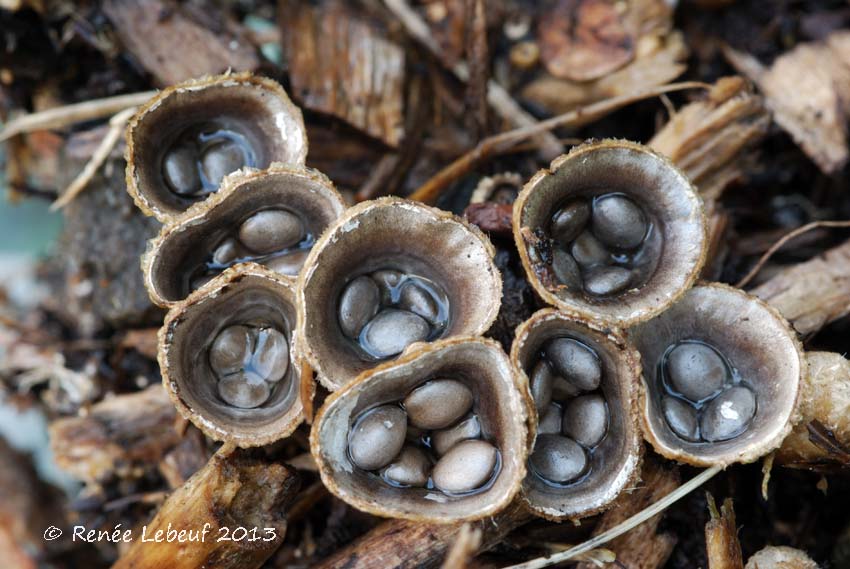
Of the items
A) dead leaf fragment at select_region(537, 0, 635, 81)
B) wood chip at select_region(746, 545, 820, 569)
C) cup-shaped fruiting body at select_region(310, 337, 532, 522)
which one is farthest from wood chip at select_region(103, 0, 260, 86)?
wood chip at select_region(746, 545, 820, 569)

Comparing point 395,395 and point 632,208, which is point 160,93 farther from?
point 632,208

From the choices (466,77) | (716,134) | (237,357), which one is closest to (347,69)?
(466,77)

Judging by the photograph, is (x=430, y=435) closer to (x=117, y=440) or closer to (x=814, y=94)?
(x=117, y=440)

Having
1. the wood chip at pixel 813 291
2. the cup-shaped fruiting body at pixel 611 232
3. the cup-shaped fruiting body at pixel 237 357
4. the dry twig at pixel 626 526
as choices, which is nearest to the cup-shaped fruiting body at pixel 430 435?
the cup-shaped fruiting body at pixel 237 357

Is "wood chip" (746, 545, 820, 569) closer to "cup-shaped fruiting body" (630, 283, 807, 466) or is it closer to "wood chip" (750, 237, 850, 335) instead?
"cup-shaped fruiting body" (630, 283, 807, 466)

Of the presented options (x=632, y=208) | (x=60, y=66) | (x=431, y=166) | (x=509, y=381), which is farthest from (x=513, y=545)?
(x=60, y=66)

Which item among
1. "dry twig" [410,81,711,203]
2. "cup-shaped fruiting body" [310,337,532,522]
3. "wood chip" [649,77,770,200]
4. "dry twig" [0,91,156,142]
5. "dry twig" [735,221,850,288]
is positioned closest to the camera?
"cup-shaped fruiting body" [310,337,532,522]
